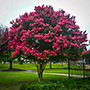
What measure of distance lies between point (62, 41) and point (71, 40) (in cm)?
126

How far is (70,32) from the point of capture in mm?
10703

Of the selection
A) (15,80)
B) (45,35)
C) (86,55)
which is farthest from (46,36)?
(15,80)

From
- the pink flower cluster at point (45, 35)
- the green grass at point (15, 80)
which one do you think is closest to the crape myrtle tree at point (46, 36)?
the pink flower cluster at point (45, 35)

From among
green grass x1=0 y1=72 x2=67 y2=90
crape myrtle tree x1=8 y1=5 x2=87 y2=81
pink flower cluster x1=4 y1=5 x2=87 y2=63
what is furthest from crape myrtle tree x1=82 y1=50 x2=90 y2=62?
green grass x1=0 y1=72 x2=67 y2=90

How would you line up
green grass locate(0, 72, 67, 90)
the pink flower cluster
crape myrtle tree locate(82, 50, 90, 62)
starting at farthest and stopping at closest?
crape myrtle tree locate(82, 50, 90, 62), green grass locate(0, 72, 67, 90), the pink flower cluster

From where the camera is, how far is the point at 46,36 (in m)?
9.15

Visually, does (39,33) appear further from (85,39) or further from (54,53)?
(85,39)

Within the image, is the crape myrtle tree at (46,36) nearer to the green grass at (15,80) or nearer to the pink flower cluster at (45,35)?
the pink flower cluster at (45,35)

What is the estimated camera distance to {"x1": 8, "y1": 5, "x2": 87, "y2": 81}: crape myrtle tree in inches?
365

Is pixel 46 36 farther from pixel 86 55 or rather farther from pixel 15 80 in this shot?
pixel 15 80

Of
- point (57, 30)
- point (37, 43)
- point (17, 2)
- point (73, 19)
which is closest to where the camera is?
point (17, 2)

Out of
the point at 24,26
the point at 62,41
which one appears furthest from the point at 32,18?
the point at 62,41

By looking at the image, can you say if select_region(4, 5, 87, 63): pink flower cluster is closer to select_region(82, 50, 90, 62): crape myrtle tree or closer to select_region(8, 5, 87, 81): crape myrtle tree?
select_region(8, 5, 87, 81): crape myrtle tree

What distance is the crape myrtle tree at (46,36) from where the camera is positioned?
365 inches
